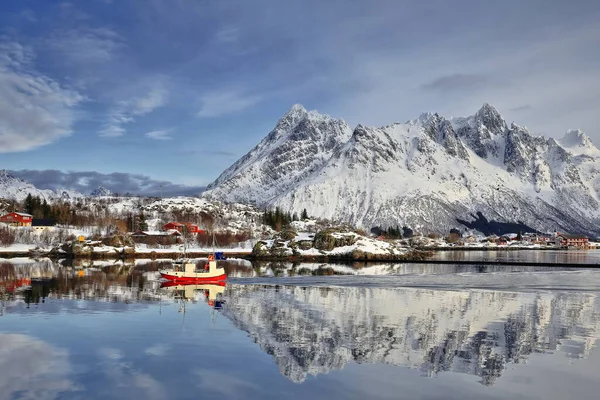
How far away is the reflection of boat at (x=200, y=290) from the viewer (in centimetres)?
5016

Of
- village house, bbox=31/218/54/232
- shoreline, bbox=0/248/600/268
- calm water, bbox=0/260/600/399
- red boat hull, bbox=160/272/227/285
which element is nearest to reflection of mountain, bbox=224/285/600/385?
calm water, bbox=0/260/600/399

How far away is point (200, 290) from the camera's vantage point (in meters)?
59.5

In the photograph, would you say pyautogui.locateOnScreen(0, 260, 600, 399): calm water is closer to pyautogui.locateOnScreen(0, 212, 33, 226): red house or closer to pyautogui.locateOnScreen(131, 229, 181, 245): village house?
pyautogui.locateOnScreen(131, 229, 181, 245): village house

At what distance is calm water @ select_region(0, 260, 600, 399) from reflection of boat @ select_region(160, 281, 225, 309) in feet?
1.42

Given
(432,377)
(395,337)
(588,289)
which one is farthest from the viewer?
(588,289)

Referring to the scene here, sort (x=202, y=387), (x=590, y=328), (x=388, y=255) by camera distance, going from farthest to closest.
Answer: (x=388, y=255), (x=590, y=328), (x=202, y=387)

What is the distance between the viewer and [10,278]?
223 ft

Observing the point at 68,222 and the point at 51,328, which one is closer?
the point at 51,328

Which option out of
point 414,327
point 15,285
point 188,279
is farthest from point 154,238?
point 414,327

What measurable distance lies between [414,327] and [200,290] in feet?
96.7

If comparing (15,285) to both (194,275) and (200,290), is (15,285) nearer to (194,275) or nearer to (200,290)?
(194,275)

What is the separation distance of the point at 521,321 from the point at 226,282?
123ft

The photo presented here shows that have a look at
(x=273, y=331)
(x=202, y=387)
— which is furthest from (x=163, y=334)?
(x=202, y=387)

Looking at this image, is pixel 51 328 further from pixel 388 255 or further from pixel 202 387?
pixel 388 255
